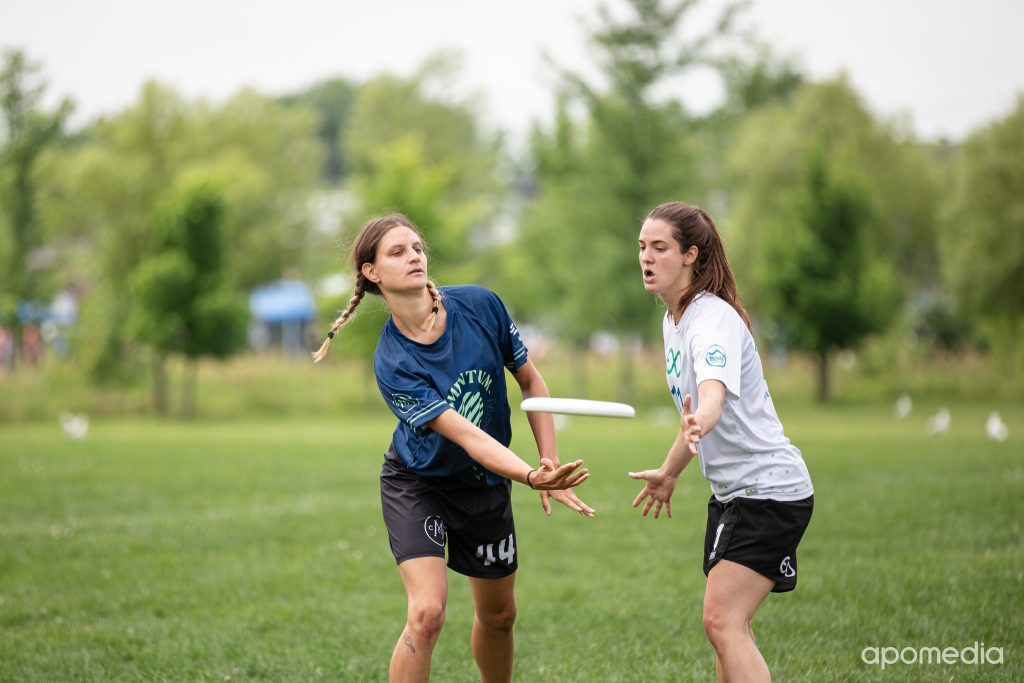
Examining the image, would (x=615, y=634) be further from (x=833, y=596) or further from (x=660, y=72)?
(x=660, y=72)

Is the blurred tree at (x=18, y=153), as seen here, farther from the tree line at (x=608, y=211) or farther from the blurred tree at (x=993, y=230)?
the blurred tree at (x=993, y=230)

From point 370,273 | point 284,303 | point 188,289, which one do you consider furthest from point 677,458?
point 284,303

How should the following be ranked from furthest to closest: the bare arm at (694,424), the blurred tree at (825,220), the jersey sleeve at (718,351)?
the blurred tree at (825,220) < the jersey sleeve at (718,351) < the bare arm at (694,424)

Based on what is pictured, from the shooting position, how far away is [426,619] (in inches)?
176

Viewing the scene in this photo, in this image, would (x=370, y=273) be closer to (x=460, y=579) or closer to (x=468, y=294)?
(x=468, y=294)

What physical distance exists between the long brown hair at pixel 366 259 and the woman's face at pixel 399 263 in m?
0.04

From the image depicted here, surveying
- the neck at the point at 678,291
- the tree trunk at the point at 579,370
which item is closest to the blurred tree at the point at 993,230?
the tree trunk at the point at 579,370

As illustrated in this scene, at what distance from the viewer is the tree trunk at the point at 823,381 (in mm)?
33125

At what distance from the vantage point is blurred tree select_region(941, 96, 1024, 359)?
32125mm

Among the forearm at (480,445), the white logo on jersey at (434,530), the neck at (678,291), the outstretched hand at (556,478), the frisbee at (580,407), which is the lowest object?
the white logo on jersey at (434,530)

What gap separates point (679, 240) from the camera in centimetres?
461

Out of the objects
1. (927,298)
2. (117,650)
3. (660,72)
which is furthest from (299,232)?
(117,650)

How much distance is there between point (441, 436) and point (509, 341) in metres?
0.61

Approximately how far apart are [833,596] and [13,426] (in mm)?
23205
